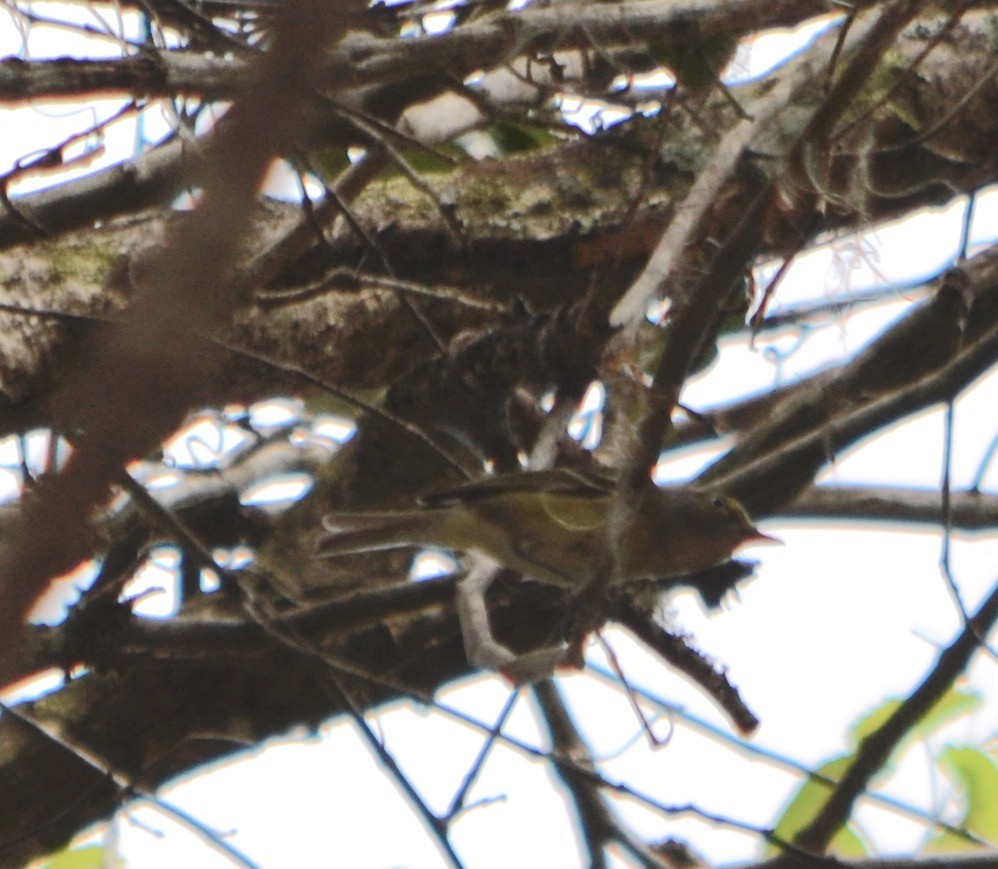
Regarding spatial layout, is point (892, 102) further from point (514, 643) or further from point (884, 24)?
point (514, 643)

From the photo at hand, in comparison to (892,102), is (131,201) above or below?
below

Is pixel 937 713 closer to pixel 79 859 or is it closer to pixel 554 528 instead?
pixel 554 528

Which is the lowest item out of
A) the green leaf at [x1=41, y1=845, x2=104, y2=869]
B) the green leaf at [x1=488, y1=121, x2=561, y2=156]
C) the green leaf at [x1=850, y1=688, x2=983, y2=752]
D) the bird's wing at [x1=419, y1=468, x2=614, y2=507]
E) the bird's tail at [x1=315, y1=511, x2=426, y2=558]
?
the green leaf at [x1=41, y1=845, x2=104, y2=869]

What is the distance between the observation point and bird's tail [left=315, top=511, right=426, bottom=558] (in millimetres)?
3078

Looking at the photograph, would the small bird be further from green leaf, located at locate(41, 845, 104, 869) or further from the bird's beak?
green leaf, located at locate(41, 845, 104, 869)

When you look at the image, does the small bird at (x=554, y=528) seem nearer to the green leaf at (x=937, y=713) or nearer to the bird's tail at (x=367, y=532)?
the bird's tail at (x=367, y=532)

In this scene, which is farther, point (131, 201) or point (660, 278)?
point (131, 201)

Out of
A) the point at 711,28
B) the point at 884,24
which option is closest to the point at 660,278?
the point at 884,24

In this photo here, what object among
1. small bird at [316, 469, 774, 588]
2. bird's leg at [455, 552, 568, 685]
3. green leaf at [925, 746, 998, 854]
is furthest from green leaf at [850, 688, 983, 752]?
bird's leg at [455, 552, 568, 685]

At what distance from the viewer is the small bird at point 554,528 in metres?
2.81

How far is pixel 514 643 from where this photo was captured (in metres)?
3.19

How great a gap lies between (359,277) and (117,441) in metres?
2.25

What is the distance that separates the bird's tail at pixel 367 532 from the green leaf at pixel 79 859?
2.68 feet

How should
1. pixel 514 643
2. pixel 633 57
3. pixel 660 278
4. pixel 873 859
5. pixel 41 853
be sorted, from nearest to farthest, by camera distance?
1. pixel 873 859
2. pixel 660 278
3. pixel 41 853
4. pixel 514 643
5. pixel 633 57
